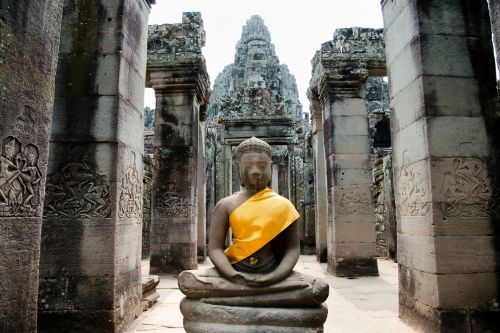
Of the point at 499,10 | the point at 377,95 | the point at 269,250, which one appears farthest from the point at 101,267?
the point at 377,95

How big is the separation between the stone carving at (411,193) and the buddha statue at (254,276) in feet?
5.55

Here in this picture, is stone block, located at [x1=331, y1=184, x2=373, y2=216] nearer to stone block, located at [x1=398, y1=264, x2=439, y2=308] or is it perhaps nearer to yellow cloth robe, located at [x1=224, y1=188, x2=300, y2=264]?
stone block, located at [x1=398, y1=264, x2=439, y2=308]

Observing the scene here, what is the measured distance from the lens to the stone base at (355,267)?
7656mm

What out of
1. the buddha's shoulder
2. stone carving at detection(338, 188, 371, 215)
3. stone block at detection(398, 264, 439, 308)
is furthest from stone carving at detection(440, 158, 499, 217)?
stone carving at detection(338, 188, 371, 215)

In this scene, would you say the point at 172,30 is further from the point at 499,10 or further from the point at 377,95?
the point at 377,95

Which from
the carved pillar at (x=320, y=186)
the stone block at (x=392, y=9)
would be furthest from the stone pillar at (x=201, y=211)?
the stone block at (x=392, y=9)

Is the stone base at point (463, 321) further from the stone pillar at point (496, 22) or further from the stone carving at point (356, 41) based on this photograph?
the stone carving at point (356, 41)

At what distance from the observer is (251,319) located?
8.50ft

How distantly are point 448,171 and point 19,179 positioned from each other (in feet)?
12.4

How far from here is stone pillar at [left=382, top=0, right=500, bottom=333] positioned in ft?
11.7

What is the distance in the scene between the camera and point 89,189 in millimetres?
3680

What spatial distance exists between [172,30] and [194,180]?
367 cm

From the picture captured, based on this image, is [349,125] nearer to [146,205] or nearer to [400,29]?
[400,29]

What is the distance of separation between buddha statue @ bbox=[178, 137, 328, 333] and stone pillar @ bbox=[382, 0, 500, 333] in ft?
5.37
